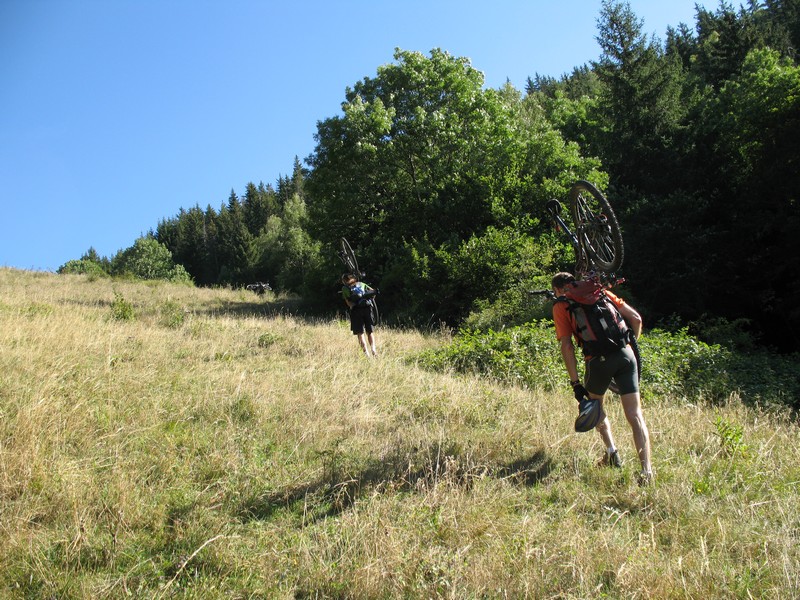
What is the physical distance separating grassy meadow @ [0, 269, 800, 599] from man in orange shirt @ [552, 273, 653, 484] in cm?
22

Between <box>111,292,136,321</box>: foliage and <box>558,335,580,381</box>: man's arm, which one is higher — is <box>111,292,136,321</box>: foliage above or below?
above

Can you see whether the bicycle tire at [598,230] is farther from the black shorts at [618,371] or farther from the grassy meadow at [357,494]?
the grassy meadow at [357,494]

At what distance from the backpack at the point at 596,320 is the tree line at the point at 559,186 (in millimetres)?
12889

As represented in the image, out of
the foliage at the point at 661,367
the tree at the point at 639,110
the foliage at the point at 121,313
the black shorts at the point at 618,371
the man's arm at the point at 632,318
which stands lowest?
the foliage at the point at 661,367

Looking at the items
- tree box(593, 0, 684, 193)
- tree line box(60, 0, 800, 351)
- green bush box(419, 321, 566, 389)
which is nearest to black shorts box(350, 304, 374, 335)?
green bush box(419, 321, 566, 389)

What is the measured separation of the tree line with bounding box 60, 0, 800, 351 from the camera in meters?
19.9

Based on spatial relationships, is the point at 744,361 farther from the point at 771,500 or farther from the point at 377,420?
the point at 377,420

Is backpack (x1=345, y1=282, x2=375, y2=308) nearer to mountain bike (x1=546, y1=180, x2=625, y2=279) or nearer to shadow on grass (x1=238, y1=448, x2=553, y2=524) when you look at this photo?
mountain bike (x1=546, y1=180, x2=625, y2=279)

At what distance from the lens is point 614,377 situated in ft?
14.4

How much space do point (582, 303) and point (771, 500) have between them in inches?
79.7

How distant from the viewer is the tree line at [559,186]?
19859 millimetres

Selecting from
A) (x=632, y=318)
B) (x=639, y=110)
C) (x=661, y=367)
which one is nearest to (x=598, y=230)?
(x=632, y=318)

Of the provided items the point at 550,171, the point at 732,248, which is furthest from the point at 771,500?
the point at 732,248

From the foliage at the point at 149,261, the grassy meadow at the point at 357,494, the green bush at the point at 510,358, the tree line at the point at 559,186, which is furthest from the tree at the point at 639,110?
the foliage at the point at 149,261
